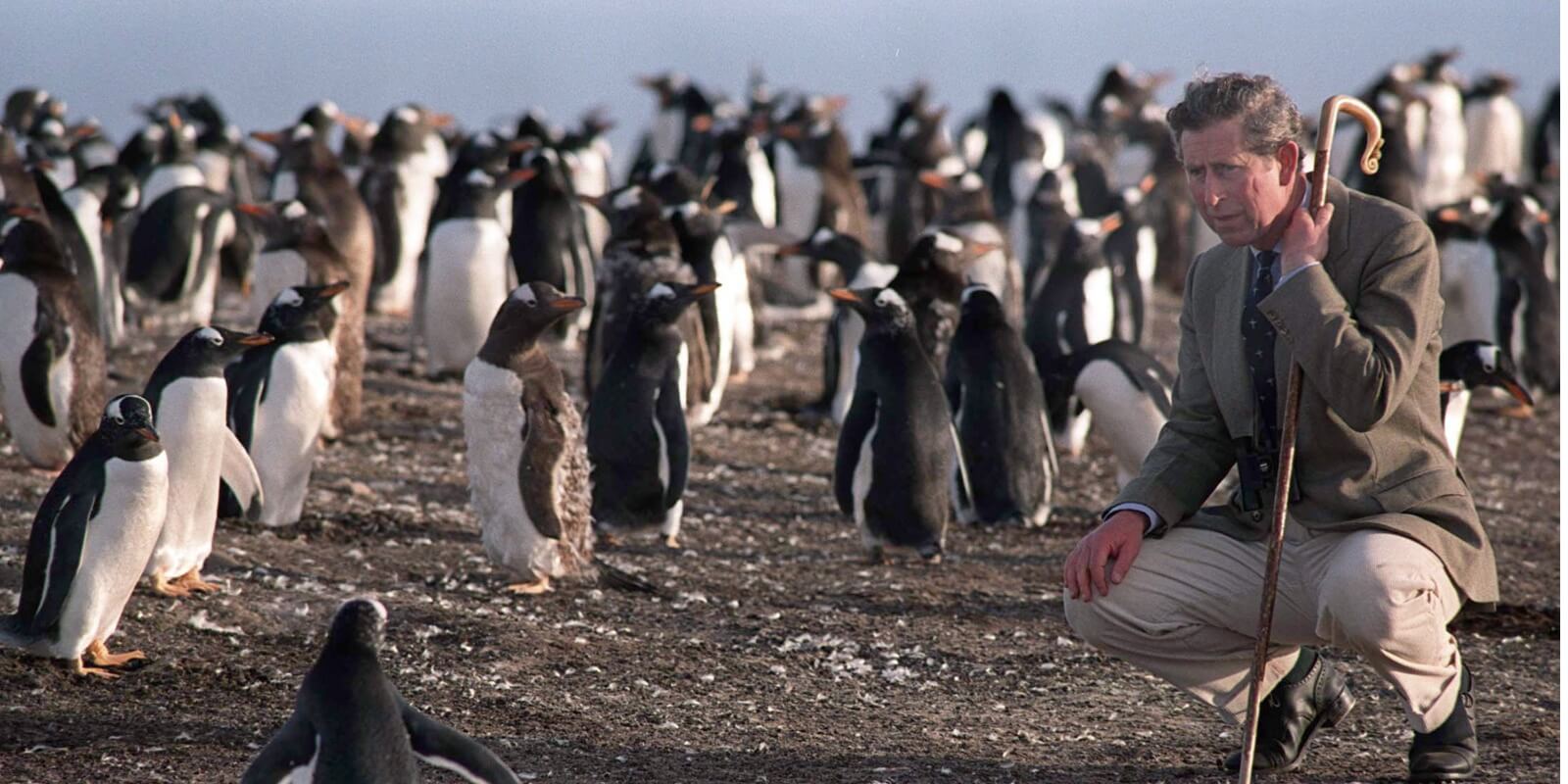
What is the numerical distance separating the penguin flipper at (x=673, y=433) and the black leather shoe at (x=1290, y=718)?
104 inches

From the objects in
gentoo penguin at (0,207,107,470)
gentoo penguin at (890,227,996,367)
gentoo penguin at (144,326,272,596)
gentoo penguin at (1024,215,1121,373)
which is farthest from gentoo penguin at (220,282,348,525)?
gentoo penguin at (1024,215,1121,373)

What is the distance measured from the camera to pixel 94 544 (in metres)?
4.08

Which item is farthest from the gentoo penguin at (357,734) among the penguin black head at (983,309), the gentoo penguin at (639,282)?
the gentoo penguin at (639,282)

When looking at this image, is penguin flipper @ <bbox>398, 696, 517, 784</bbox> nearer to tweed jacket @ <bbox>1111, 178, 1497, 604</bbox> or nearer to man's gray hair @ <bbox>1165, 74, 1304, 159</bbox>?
tweed jacket @ <bbox>1111, 178, 1497, 604</bbox>

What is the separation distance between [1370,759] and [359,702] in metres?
2.00

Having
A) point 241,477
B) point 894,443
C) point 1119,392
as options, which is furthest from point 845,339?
point 241,477

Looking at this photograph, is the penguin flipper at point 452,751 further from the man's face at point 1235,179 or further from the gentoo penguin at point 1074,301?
the gentoo penguin at point 1074,301

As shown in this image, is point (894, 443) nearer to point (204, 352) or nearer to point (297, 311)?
point (297, 311)

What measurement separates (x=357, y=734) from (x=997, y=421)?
3.94 metres

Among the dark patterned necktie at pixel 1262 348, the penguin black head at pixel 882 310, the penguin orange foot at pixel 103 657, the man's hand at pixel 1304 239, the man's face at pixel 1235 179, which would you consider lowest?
the penguin orange foot at pixel 103 657

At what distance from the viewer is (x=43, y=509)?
4152 millimetres

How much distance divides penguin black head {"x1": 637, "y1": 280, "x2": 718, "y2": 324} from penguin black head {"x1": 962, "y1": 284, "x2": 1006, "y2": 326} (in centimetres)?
109

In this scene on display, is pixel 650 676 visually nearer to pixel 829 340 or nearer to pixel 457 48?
pixel 829 340

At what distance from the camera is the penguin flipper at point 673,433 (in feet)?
19.5
